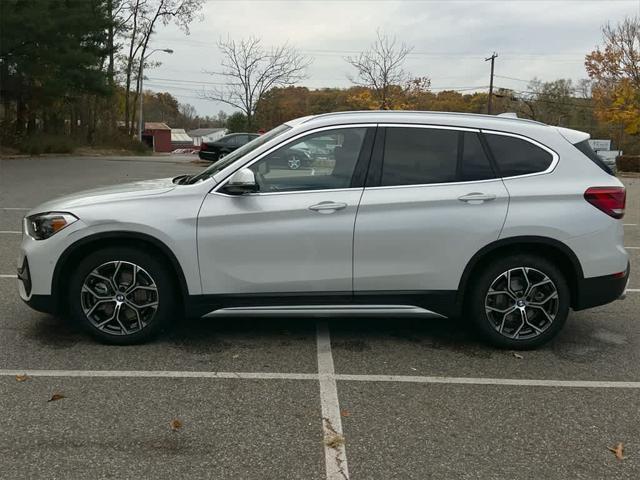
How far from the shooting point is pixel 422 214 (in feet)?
13.8

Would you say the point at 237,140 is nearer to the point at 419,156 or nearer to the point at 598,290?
the point at 419,156

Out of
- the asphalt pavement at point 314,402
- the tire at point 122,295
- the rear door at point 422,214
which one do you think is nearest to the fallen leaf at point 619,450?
the asphalt pavement at point 314,402

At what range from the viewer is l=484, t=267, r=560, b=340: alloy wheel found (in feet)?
14.2

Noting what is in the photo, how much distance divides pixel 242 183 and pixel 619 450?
281 centimetres

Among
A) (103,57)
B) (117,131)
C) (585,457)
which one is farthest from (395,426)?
(117,131)

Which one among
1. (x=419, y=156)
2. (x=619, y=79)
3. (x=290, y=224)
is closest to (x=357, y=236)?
(x=290, y=224)

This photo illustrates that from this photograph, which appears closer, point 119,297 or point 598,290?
point 119,297

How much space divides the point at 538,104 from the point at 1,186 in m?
70.3

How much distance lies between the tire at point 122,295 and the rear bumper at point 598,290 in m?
3.06

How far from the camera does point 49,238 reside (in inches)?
163

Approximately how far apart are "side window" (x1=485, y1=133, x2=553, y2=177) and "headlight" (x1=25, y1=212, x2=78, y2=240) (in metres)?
3.14

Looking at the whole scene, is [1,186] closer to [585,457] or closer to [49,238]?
[49,238]

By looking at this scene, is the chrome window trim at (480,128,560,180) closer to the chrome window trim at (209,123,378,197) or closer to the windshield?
the chrome window trim at (209,123,378,197)

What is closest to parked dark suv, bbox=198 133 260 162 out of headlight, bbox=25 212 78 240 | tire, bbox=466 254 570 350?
headlight, bbox=25 212 78 240
